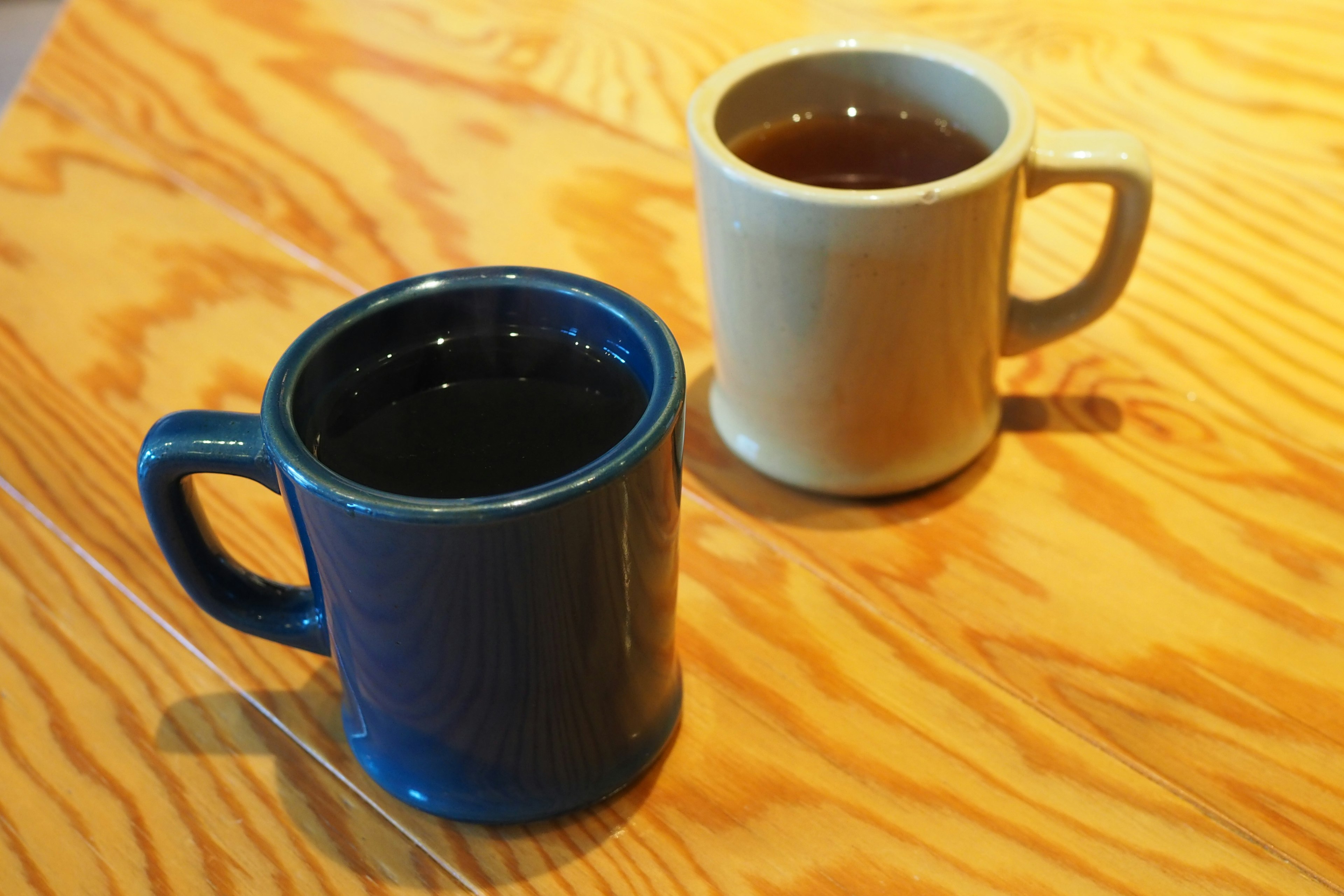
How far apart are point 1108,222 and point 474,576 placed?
1.20 feet

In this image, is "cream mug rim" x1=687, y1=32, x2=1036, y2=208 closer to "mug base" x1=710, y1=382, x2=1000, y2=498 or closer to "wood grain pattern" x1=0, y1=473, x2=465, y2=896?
"mug base" x1=710, y1=382, x2=1000, y2=498

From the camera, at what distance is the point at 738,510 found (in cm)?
59

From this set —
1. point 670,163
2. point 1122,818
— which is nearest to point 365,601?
point 1122,818

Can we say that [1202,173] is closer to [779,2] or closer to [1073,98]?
[1073,98]

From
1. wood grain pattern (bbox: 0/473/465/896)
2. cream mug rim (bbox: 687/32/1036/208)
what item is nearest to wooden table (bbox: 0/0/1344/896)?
wood grain pattern (bbox: 0/473/465/896)

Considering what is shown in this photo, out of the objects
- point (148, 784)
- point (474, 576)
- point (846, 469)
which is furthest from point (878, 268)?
point (148, 784)

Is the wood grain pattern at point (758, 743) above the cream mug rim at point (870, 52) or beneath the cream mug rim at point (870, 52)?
beneath

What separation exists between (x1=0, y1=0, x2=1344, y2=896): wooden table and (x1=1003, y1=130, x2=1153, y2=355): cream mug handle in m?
0.06

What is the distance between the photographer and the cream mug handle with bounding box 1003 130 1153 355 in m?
0.54

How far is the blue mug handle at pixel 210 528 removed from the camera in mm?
403

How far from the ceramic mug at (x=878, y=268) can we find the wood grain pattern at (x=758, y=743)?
6cm

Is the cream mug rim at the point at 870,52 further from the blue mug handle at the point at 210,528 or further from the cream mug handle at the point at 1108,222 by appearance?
the blue mug handle at the point at 210,528

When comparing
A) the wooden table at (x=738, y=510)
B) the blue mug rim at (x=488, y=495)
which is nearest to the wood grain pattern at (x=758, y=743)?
the wooden table at (x=738, y=510)

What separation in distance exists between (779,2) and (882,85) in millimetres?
377
